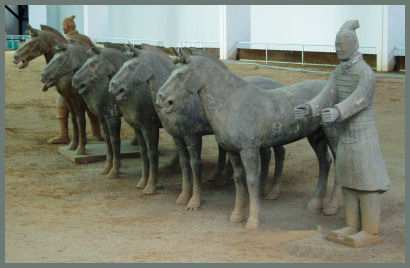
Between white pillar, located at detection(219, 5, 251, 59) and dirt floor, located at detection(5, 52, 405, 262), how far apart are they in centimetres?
550

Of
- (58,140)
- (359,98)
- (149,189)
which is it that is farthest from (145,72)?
(58,140)

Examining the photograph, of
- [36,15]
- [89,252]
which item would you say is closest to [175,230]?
[89,252]

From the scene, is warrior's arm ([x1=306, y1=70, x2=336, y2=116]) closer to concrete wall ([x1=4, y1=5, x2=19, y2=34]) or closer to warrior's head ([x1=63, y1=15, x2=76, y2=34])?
warrior's head ([x1=63, y1=15, x2=76, y2=34])

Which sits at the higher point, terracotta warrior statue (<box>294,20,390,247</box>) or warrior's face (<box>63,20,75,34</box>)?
warrior's face (<box>63,20,75,34</box>)

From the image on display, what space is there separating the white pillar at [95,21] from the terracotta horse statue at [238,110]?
48.7 ft

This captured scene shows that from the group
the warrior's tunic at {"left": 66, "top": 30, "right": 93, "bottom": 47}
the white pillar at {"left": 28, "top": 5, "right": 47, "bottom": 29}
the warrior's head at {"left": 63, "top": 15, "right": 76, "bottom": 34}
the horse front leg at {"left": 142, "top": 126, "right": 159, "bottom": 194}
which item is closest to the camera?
the horse front leg at {"left": 142, "top": 126, "right": 159, "bottom": 194}

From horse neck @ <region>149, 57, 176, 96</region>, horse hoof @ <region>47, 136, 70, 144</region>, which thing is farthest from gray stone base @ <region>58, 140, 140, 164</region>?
horse neck @ <region>149, 57, 176, 96</region>

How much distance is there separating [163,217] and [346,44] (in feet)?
9.45

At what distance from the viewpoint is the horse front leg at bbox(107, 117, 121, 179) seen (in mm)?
8809

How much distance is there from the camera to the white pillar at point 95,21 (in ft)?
66.7

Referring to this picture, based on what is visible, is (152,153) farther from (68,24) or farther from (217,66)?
(68,24)

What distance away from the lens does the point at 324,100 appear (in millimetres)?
5773

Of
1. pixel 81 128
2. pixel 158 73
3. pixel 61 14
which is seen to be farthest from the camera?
pixel 61 14

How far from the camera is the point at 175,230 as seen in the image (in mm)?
6445
